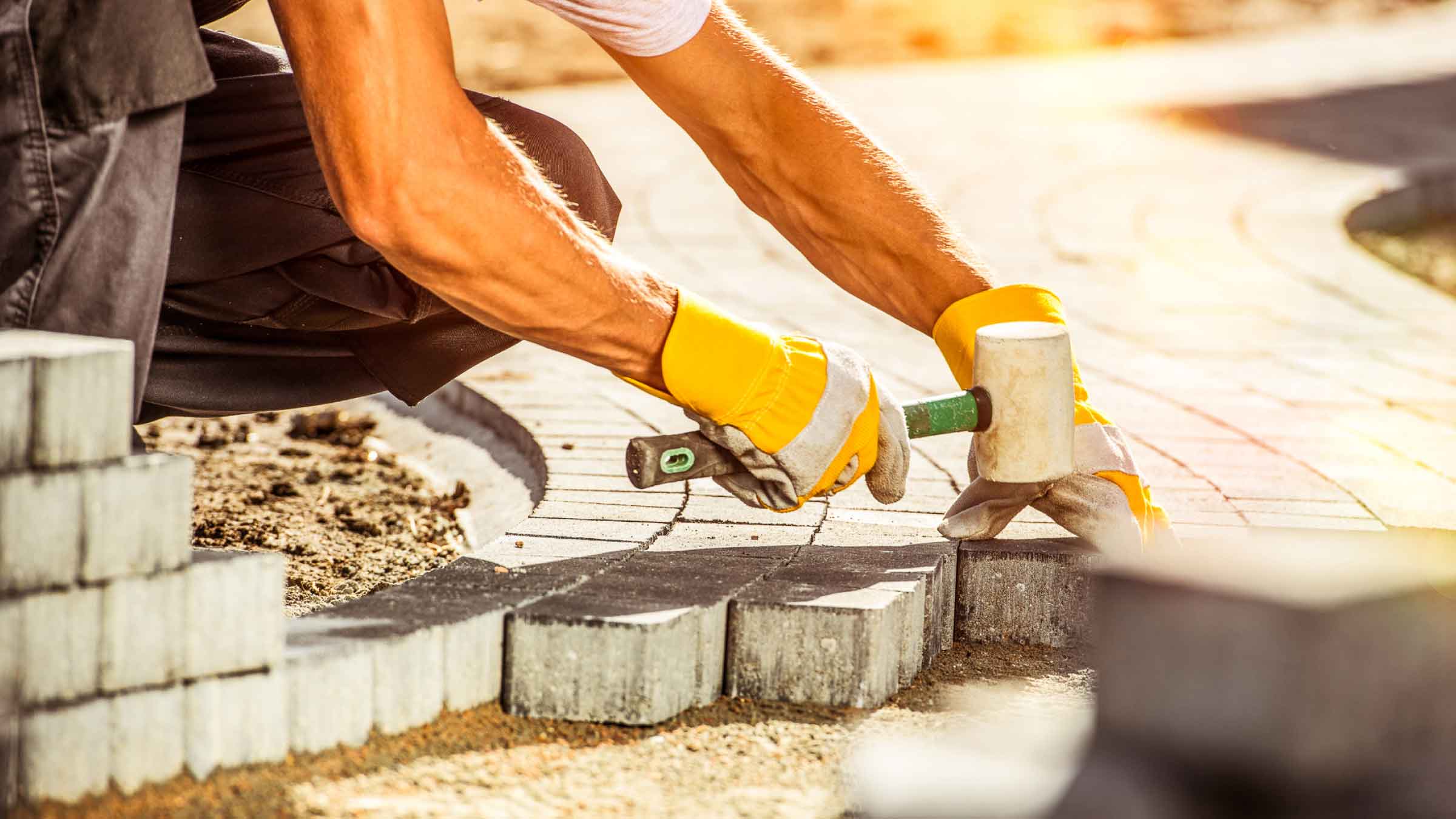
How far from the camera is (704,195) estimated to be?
714 centimetres

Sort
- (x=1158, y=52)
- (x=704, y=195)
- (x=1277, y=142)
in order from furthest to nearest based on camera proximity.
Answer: (x=1158, y=52), (x=1277, y=142), (x=704, y=195)

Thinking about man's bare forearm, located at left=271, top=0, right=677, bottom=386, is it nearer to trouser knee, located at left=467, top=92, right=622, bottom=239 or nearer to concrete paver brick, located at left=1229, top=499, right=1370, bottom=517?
trouser knee, located at left=467, top=92, right=622, bottom=239

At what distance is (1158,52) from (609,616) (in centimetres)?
1078

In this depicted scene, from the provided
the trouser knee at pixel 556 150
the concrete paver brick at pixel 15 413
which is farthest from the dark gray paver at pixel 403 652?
the trouser knee at pixel 556 150

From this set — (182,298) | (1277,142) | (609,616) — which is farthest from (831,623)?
(1277,142)

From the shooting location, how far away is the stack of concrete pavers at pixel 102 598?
185 centimetres

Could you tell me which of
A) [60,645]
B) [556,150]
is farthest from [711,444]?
[60,645]

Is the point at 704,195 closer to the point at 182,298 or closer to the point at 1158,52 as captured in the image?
the point at 182,298

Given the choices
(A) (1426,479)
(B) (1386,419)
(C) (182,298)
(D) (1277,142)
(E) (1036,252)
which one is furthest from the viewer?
(D) (1277,142)

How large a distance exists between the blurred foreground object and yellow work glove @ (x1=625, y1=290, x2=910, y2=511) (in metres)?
1.04

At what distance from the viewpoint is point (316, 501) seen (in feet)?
12.8

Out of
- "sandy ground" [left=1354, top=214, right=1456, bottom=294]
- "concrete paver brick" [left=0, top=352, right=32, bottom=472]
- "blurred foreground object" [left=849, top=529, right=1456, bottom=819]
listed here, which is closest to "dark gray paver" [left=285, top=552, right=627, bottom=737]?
"concrete paver brick" [left=0, top=352, right=32, bottom=472]

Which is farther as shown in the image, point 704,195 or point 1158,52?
point 1158,52

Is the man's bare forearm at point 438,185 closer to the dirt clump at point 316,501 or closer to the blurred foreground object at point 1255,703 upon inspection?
A: the dirt clump at point 316,501
